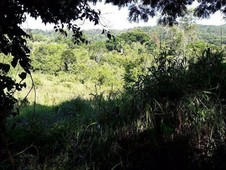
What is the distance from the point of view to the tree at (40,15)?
2.17 meters

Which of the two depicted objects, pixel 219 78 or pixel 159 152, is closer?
pixel 159 152

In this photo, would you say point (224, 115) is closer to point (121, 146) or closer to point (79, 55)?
point (121, 146)

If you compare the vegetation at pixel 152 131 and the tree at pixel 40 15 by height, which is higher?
the tree at pixel 40 15

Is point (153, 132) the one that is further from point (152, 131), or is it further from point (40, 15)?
point (40, 15)

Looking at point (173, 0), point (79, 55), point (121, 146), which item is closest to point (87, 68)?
point (79, 55)

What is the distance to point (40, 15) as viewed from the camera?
3.01 m

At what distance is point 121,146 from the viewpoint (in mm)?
3051

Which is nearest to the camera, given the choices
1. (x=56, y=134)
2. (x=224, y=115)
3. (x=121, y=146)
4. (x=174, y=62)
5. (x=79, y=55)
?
(x=121, y=146)

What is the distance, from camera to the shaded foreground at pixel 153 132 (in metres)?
2.72

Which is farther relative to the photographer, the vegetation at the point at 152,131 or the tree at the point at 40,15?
the vegetation at the point at 152,131

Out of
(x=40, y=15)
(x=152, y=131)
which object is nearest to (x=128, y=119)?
(x=152, y=131)

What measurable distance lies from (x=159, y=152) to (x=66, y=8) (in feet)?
5.76

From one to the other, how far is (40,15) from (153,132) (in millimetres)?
1536

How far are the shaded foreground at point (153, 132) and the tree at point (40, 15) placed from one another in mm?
374
